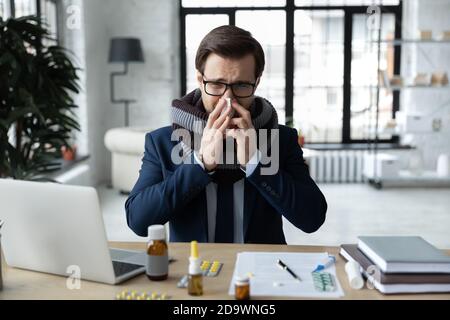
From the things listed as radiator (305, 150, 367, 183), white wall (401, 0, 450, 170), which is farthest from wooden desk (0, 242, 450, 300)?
white wall (401, 0, 450, 170)

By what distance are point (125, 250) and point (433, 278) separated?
2.67 feet

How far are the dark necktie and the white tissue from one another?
49 centimetres

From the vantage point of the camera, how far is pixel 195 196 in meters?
1.65

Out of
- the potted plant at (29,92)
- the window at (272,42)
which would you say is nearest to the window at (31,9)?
the potted plant at (29,92)

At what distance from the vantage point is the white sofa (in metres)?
5.45

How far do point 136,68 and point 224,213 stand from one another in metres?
5.34

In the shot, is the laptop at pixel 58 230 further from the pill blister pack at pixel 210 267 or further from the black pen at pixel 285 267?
the black pen at pixel 285 267

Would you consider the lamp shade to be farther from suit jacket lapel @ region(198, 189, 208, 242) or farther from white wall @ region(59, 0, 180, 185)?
suit jacket lapel @ region(198, 189, 208, 242)

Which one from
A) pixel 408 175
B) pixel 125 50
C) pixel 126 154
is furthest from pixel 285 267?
pixel 408 175

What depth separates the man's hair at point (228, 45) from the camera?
1.59 metres

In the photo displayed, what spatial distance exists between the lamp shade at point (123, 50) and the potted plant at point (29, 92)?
3000 mm

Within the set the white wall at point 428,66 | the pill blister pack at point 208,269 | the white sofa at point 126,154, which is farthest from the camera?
the white wall at point 428,66

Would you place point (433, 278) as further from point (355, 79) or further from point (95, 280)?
point (355, 79)
